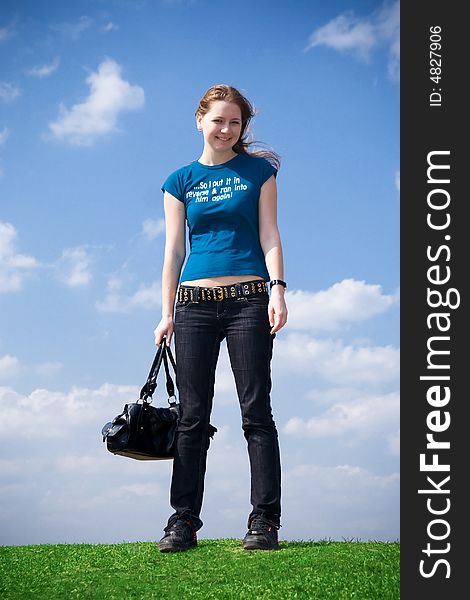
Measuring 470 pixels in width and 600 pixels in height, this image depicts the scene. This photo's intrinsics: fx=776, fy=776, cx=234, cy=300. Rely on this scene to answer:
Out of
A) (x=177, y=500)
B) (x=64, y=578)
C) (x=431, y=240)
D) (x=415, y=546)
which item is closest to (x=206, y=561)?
(x=177, y=500)

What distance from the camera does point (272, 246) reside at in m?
5.00

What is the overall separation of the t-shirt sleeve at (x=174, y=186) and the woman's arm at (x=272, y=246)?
55 centimetres

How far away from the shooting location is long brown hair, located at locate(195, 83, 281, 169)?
5105 millimetres

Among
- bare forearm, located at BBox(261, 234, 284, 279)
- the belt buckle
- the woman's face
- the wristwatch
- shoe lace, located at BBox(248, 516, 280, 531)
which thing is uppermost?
the woman's face

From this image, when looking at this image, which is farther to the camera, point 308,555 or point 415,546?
point 308,555

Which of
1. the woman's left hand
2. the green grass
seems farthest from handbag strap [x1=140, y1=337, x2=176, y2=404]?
the green grass

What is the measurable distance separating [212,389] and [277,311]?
66cm

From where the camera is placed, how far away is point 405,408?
13.8 feet

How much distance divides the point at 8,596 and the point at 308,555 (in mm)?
1803

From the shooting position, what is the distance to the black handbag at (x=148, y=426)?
4.86 meters

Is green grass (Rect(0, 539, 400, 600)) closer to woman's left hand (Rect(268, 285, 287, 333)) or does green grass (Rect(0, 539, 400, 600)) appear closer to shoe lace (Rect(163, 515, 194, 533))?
shoe lace (Rect(163, 515, 194, 533))

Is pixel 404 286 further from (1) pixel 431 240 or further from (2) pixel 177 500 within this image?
A: (2) pixel 177 500

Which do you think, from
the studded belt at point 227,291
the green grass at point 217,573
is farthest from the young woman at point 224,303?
the green grass at point 217,573

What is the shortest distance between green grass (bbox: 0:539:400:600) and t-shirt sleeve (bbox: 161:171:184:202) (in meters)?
2.33
